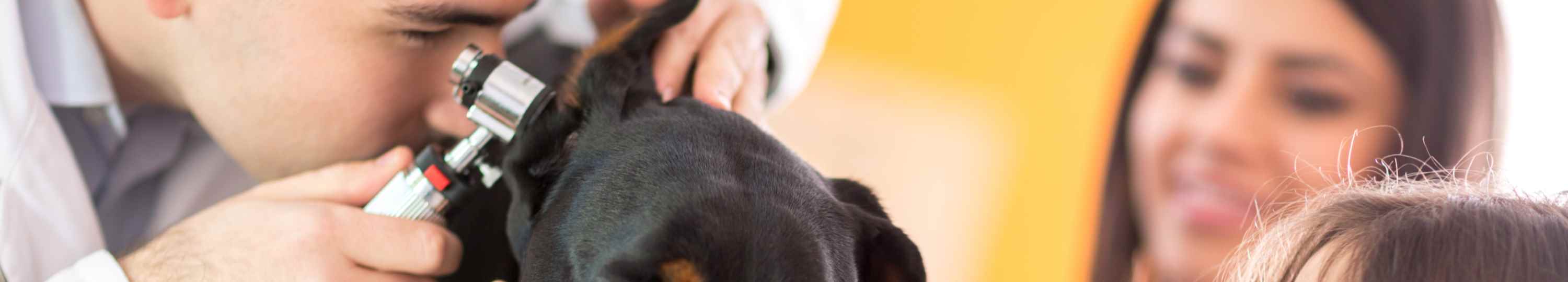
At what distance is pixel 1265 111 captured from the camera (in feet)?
2.72

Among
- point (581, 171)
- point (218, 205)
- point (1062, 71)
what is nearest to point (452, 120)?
point (218, 205)

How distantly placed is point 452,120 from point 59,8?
0.30 metres

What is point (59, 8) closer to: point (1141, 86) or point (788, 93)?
point (788, 93)

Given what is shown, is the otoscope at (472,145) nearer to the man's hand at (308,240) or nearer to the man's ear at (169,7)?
the man's hand at (308,240)

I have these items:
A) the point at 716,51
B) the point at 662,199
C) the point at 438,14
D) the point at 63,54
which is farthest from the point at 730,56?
the point at 63,54

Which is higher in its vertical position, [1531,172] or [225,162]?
[1531,172]

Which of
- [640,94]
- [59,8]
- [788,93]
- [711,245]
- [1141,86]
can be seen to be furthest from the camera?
[1141,86]

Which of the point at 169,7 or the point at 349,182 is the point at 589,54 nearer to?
the point at 349,182

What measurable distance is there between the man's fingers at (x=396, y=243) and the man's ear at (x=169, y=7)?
0.23m

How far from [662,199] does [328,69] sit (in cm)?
36

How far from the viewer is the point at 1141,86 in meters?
0.97

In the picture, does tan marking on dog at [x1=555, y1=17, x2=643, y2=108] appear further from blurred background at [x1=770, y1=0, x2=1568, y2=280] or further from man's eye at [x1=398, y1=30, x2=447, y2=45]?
blurred background at [x1=770, y1=0, x2=1568, y2=280]

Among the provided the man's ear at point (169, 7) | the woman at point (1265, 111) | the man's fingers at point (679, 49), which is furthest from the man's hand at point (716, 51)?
the woman at point (1265, 111)

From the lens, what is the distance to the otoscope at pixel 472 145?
42cm
